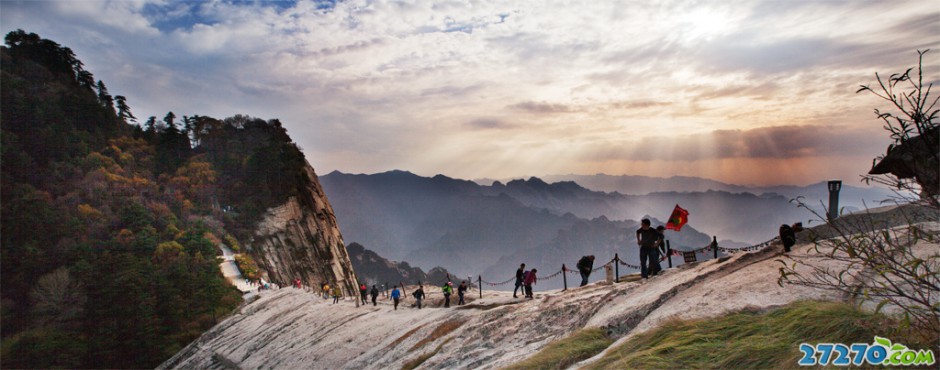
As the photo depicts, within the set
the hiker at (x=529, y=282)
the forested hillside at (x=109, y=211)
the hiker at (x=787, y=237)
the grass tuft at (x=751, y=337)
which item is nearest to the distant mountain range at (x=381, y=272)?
the forested hillside at (x=109, y=211)

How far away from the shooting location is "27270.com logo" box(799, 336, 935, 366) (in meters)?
4.71

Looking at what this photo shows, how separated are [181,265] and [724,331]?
56832 mm

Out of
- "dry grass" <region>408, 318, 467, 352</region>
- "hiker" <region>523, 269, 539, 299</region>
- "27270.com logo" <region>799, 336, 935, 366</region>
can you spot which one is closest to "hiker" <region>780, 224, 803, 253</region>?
"27270.com logo" <region>799, 336, 935, 366</region>

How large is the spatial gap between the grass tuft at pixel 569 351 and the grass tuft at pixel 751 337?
0.91 m

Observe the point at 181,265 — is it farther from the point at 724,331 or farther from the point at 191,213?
the point at 724,331

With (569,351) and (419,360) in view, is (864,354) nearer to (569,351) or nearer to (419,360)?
(569,351)

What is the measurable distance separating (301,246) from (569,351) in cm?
7416

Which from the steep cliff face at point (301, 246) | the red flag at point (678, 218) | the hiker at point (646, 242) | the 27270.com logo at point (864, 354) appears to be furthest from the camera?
the steep cliff face at point (301, 246)

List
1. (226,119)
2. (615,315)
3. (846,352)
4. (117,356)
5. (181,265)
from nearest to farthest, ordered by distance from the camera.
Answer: (846,352) → (615,315) → (117,356) → (181,265) → (226,119)

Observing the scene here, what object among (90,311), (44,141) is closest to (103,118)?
(44,141)

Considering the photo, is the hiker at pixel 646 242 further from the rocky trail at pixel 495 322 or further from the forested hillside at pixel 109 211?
the forested hillside at pixel 109 211

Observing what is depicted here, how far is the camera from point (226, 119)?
107 meters

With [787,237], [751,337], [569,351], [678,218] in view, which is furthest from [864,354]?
[678,218]

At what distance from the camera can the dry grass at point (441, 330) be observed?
13742mm
